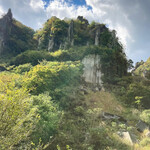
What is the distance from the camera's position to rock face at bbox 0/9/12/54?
2639 cm

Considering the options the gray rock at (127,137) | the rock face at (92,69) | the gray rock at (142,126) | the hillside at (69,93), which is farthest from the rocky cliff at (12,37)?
the gray rock at (142,126)

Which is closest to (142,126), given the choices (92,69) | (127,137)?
(127,137)

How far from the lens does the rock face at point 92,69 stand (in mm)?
21078

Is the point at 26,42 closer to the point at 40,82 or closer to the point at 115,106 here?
the point at 40,82

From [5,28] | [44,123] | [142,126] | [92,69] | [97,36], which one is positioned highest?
[97,36]

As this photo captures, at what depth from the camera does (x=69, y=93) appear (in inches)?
521

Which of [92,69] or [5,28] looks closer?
[92,69]

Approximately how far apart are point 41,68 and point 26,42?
22699 millimetres

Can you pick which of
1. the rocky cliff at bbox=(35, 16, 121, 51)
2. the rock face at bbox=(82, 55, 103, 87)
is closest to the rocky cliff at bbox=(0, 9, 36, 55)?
the rocky cliff at bbox=(35, 16, 121, 51)

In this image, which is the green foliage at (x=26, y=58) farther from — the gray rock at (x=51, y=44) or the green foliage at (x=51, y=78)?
the green foliage at (x=51, y=78)

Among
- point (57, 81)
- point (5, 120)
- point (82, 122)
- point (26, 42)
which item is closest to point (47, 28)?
point (26, 42)

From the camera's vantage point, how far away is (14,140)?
2.73m

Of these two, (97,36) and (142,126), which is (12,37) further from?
(142,126)

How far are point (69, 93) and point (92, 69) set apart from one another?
33.8 ft
